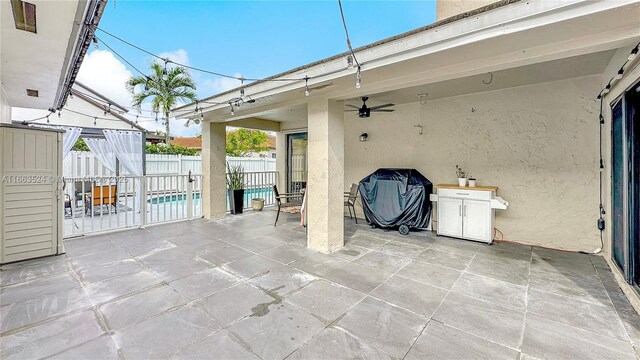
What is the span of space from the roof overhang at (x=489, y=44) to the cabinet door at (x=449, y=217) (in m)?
2.39

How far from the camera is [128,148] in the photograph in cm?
688

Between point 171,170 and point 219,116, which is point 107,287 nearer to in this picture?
point 219,116

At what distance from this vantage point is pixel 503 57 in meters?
2.45

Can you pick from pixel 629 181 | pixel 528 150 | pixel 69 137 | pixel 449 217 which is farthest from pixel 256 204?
pixel 629 181

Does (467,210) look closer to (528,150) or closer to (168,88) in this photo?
(528,150)

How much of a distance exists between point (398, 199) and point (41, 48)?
529 centimetres

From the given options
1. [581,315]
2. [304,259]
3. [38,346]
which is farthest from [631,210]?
[38,346]

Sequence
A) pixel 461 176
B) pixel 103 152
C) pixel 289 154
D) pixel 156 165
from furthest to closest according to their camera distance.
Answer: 1. pixel 156 165
2. pixel 289 154
3. pixel 103 152
4. pixel 461 176

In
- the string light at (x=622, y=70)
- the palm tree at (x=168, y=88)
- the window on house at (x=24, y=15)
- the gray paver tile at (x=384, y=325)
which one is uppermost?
the palm tree at (x=168, y=88)

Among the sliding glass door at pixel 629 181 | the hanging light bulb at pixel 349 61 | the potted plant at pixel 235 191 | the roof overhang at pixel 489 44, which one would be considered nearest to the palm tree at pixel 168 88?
the potted plant at pixel 235 191

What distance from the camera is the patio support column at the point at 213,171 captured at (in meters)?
6.07

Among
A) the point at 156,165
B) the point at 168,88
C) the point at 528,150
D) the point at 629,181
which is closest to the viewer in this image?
the point at 629,181

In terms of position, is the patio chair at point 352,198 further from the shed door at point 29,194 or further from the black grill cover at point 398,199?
the shed door at point 29,194

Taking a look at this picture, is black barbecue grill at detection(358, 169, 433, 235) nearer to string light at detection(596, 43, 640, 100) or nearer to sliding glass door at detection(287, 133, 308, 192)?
string light at detection(596, 43, 640, 100)
